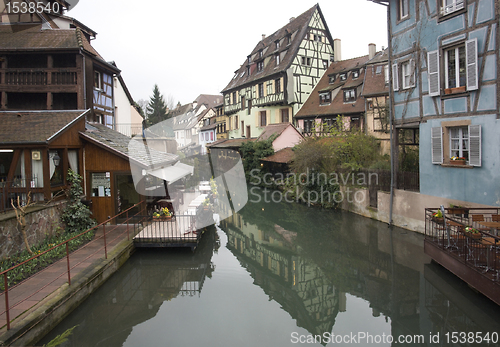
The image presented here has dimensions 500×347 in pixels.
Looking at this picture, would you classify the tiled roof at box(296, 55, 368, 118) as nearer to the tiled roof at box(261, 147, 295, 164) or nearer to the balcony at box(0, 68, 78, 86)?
the tiled roof at box(261, 147, 295, 164)

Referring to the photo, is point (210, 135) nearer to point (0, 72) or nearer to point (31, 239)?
point (0, 72)

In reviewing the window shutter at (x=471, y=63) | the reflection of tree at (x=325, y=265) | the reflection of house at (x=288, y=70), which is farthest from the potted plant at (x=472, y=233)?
the reflection of house at (x=288, y=70)

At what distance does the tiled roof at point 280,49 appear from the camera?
2980 cm

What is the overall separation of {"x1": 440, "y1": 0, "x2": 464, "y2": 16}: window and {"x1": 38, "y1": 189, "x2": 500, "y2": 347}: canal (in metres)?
7.48

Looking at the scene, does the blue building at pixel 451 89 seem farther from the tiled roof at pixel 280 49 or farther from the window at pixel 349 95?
the tiled roof at pixel 280 49

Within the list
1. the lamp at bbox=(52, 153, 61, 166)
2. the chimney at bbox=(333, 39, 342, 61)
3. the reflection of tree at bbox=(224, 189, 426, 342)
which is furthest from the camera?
the chimney at bbox=(333, 39, 342, 61)

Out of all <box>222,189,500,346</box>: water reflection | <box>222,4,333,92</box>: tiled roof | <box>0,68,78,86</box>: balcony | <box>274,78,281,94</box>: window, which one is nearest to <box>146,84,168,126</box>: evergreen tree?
<box>222,4,333,92</box>: tiled roof

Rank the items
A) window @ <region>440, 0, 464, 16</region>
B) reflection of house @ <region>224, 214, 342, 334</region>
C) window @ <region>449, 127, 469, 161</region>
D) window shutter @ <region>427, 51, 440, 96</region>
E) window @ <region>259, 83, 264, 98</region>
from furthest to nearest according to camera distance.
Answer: window @ <region>259, 83, 264, 98</region> < window shutter @ <region>427, 51, 440, 96</region> < window @ <region>449, 127, 469, 161</region> < window @ <region>440, 0, 464, 16</region> < reflection of house @ <region>224, 214, 342, 334</region>

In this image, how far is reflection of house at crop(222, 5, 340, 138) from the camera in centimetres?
2958

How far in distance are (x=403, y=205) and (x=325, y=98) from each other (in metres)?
15.7

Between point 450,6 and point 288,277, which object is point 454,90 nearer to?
point 450,6

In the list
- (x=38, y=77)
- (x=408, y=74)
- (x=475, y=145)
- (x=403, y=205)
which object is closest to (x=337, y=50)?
(x=408, y=74)

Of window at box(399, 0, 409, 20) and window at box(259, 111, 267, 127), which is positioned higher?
window at box(399, 0, 409, 20)

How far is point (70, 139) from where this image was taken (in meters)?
11.2
